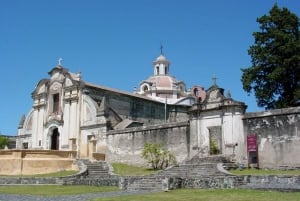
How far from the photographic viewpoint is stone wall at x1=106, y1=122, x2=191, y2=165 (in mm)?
30203

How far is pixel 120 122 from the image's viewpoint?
38969mm

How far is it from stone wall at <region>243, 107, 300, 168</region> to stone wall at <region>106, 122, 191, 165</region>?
572 centimetres

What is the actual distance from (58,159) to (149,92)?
27.3 metres

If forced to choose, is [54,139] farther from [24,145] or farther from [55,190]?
[55,190]

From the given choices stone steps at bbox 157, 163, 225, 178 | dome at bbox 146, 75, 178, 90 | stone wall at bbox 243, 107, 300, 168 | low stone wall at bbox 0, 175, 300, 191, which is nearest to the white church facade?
stone wall at bbox 243, 107, 300, 168

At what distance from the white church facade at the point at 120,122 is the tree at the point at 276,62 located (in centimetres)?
462

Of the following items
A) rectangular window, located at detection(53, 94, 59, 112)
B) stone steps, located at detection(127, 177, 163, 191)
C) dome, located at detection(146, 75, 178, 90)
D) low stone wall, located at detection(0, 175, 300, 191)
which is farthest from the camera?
dome, located at detection(146, 75, 178, 90)

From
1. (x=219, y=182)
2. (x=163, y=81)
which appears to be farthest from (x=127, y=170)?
(x=163, y=81)

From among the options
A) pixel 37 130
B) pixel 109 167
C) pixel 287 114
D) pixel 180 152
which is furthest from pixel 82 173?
pixel 37 130

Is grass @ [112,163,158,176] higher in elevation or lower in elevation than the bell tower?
lower

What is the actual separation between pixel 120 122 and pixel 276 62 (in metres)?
15.2

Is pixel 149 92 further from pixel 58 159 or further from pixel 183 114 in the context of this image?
pixel 58 159

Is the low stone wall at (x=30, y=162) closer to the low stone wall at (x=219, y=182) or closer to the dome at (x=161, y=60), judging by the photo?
the low stone wall at (x=219, y=182)

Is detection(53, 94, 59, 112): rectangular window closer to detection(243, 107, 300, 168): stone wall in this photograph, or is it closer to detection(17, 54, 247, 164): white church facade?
detection(17, 54, 247, 164): white church facade
